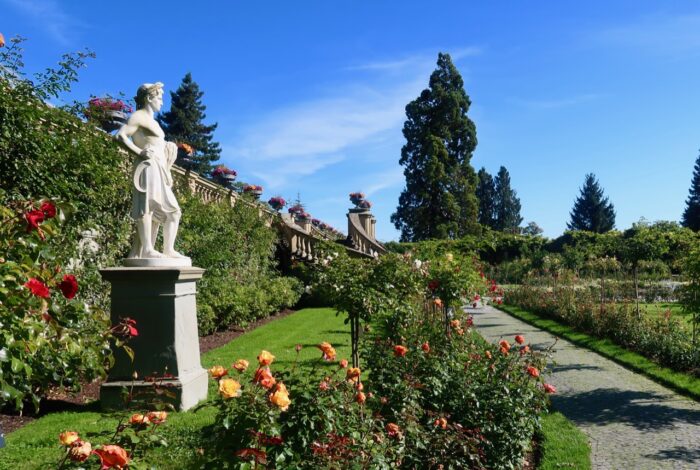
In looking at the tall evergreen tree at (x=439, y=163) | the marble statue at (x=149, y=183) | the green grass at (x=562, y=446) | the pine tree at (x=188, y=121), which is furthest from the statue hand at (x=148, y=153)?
the pine tree at (x=188, y=121)

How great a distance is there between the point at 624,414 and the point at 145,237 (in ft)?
18.1

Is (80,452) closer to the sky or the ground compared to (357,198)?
closer to the ground

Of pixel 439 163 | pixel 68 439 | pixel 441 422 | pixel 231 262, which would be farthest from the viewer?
pixel 439 163

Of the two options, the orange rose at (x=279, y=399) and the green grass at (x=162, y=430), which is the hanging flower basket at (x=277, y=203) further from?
the orange rose at (x=279, y=399)

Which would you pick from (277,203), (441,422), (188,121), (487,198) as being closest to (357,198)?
(277,203)

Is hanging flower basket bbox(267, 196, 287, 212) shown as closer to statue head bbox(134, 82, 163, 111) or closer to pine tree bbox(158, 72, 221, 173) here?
statue head bbox(134, 82, 163, 111)

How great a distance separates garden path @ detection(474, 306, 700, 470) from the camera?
464 cm

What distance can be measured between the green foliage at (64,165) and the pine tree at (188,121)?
4268cm

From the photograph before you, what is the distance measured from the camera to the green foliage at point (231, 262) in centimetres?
1052

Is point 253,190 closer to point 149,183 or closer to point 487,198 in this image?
point 149,183

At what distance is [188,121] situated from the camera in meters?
49.8

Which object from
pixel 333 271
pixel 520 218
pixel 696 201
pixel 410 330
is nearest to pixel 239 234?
pixel 333 271

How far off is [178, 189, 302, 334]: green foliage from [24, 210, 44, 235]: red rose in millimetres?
8098

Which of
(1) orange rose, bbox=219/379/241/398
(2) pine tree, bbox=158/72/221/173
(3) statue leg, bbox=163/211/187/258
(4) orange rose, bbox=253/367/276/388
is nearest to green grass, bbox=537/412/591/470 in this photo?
(4) orange rose, bbox=253/367/276/388
